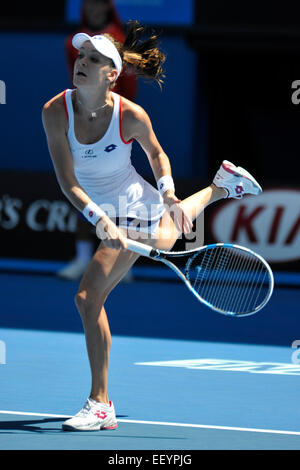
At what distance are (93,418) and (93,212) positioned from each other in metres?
1.00

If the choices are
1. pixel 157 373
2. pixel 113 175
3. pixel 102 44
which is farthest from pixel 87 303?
pixel 157 373

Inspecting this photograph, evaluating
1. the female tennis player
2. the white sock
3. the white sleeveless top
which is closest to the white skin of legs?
the female tennis player

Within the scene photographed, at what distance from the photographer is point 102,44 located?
5.26 metres

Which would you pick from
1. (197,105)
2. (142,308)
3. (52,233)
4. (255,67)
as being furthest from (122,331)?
(255,67)

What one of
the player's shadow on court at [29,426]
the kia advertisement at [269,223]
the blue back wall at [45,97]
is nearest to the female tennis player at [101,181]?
the player's shadow on court at [29,426]

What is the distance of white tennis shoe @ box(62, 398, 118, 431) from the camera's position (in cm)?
516

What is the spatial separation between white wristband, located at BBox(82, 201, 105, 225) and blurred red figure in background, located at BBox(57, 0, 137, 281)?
5174 millimetres

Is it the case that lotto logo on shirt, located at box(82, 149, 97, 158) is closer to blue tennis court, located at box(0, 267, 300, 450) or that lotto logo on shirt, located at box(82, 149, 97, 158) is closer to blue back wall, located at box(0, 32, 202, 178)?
blue tennis court, located at box(0, 267, 300, 450)

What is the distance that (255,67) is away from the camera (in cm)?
1540

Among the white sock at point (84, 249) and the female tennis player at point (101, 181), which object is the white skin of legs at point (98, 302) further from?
the white sock at point (84, 249)

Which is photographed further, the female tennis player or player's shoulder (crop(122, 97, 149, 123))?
player's shoulder (crop(122, 97, 149, 123))

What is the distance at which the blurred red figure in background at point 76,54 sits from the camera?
34.8 ft
